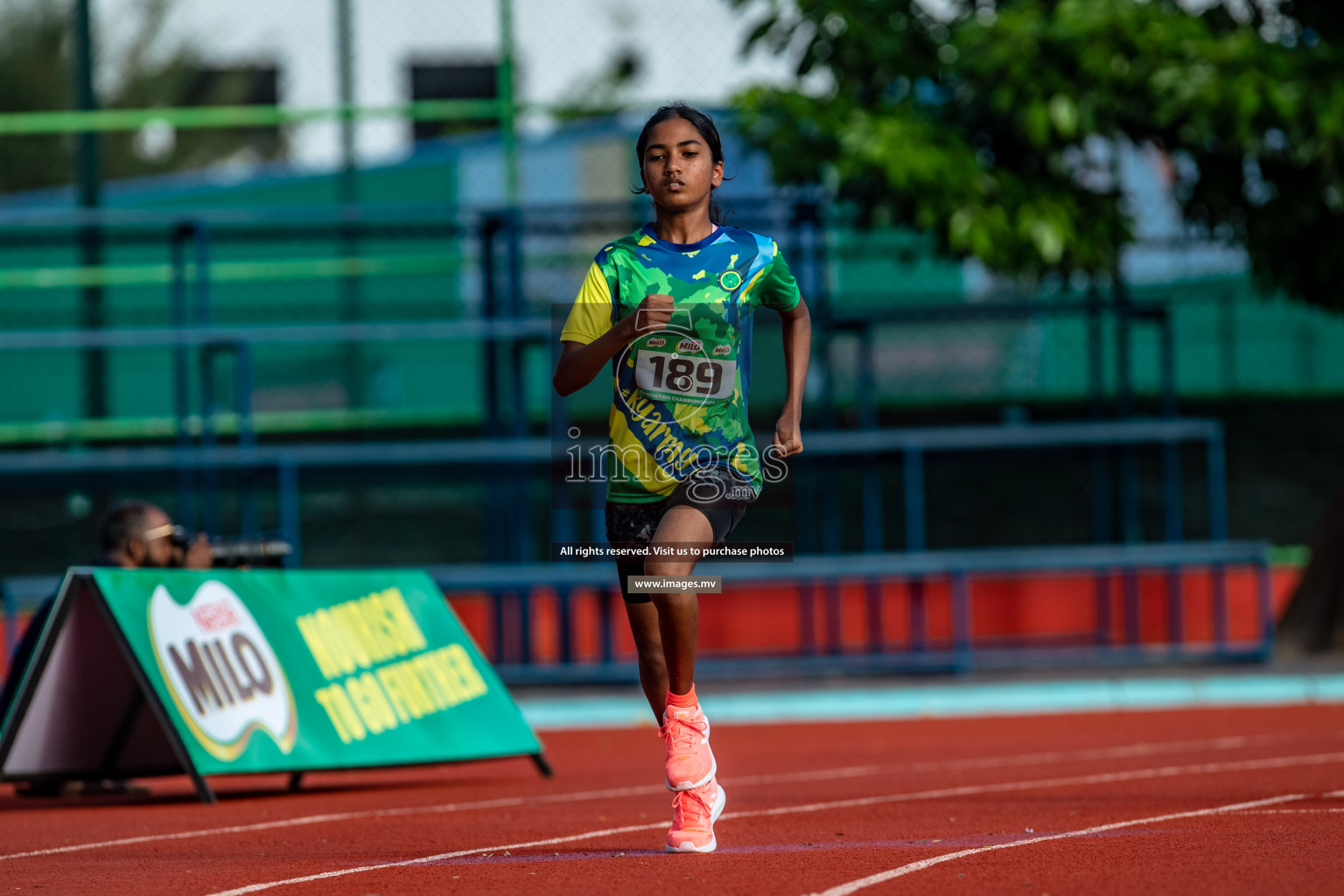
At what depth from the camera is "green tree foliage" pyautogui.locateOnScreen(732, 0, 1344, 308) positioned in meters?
12.1

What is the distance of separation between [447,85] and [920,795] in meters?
11.7

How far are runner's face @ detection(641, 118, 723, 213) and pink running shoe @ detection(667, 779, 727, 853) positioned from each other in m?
1.52

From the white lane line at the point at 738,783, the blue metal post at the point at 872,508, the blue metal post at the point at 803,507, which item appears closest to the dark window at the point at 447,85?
the blue metal post at the point at 803,507

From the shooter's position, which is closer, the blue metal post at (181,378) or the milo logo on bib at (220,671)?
the milo logo on bib at (220,671)

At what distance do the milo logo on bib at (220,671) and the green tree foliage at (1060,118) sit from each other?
227 inches

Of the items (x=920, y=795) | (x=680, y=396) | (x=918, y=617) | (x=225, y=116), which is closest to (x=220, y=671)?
(x=920, y=795)

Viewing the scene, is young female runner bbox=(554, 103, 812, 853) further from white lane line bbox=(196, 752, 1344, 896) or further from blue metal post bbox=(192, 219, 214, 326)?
blue metal post bbox=(192, 219, 214, 326)

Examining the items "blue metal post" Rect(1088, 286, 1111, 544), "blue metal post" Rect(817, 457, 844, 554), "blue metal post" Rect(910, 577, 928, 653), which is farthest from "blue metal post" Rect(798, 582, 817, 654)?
"blue metal post" Rect(1088, 286, 1111, 544)

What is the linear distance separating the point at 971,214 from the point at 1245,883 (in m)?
8.36

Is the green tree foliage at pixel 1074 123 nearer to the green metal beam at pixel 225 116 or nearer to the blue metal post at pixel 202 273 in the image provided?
the green metal beam at pixel 225 116

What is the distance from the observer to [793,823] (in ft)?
20.2

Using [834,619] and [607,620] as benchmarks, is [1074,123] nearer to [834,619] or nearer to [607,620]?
[834,619]

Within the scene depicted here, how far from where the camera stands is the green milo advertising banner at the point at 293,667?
7.36 m

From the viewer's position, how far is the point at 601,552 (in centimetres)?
548
